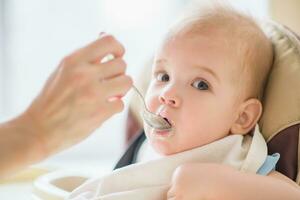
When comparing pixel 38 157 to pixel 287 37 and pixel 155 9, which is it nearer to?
pixel 287 37

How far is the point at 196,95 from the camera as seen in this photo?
1.05 metres

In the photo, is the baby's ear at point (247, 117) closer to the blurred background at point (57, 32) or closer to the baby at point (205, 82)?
the baby at point (205, 82)

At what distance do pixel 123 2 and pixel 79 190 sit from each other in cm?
127

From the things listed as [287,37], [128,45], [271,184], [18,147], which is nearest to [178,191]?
[271,184]

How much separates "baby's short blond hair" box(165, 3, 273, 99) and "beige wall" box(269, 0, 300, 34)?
23.6 inches

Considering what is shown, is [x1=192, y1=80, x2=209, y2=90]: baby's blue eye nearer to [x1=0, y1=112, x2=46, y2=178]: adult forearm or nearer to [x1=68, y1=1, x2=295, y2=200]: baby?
[x1=68, y1=1, x2=295, y2=200]: baby

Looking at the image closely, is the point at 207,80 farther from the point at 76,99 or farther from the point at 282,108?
the point at 76,99

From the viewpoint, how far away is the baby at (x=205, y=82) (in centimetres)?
105

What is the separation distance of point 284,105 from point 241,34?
0.17m

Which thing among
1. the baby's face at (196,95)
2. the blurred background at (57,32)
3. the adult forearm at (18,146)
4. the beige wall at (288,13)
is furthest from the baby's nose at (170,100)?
the blurred background at (57,32)

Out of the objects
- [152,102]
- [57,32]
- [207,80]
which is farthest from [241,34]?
[57,32]

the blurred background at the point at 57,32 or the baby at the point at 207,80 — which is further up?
the baby at the point at 207,80

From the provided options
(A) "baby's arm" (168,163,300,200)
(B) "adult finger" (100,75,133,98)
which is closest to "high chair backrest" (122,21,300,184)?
(A) "baby's arm" (168,163,300,200)

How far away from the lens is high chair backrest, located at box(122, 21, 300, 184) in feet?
3.52
